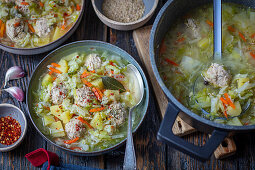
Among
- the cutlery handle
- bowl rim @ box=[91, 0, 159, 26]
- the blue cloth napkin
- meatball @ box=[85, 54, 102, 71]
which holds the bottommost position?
the blue cloth napkin

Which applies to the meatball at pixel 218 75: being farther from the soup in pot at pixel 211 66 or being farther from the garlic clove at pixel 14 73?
the garlic clove at pixel 14 73

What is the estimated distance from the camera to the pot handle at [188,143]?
5.44ft

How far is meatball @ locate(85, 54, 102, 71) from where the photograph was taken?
238 cm

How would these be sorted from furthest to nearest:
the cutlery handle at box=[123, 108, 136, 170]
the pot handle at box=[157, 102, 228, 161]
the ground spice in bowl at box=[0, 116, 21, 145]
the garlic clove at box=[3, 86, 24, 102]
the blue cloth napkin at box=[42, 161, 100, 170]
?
the garlic clove at box=[3, 86, 24, 102] < the ground spice in bowl at box=[0, 116, 21, 145] < the blue cloth napkin at box=[42, 161, 100, 170] < the cutlery handle at box=[123, 108, 136, 170] < the pot handle at box=[157, 102, 228, 161]

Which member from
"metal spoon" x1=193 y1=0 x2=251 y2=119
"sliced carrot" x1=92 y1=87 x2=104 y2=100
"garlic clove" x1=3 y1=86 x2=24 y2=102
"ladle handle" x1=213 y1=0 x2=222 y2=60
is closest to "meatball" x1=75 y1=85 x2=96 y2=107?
"sliced carrot" x1=92 y1=87 x2=104 y2=100

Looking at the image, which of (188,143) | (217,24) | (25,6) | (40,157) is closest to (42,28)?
(25,6)

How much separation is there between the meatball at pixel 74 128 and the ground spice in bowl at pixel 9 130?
1.54ft

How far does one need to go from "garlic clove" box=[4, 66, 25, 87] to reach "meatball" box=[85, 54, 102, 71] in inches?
24.1

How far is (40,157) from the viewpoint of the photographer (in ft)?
7.43

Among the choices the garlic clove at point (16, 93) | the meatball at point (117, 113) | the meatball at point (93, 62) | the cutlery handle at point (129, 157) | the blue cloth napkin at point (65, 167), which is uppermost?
the meatball at point (93, 62)

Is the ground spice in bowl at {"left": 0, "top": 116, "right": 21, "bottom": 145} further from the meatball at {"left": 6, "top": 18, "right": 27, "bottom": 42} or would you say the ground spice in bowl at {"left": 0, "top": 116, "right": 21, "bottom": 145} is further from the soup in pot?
the soup in pot

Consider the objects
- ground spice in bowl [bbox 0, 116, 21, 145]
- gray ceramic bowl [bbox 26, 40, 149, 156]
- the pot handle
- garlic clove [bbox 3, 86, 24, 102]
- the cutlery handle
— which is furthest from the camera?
garlic clove [bbox 3, 86, 24, 102]

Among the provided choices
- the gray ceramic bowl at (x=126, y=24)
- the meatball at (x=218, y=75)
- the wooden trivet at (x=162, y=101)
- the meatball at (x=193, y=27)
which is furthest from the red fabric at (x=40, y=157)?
the meatball at (x=193, y=27)

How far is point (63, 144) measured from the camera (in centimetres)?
224
